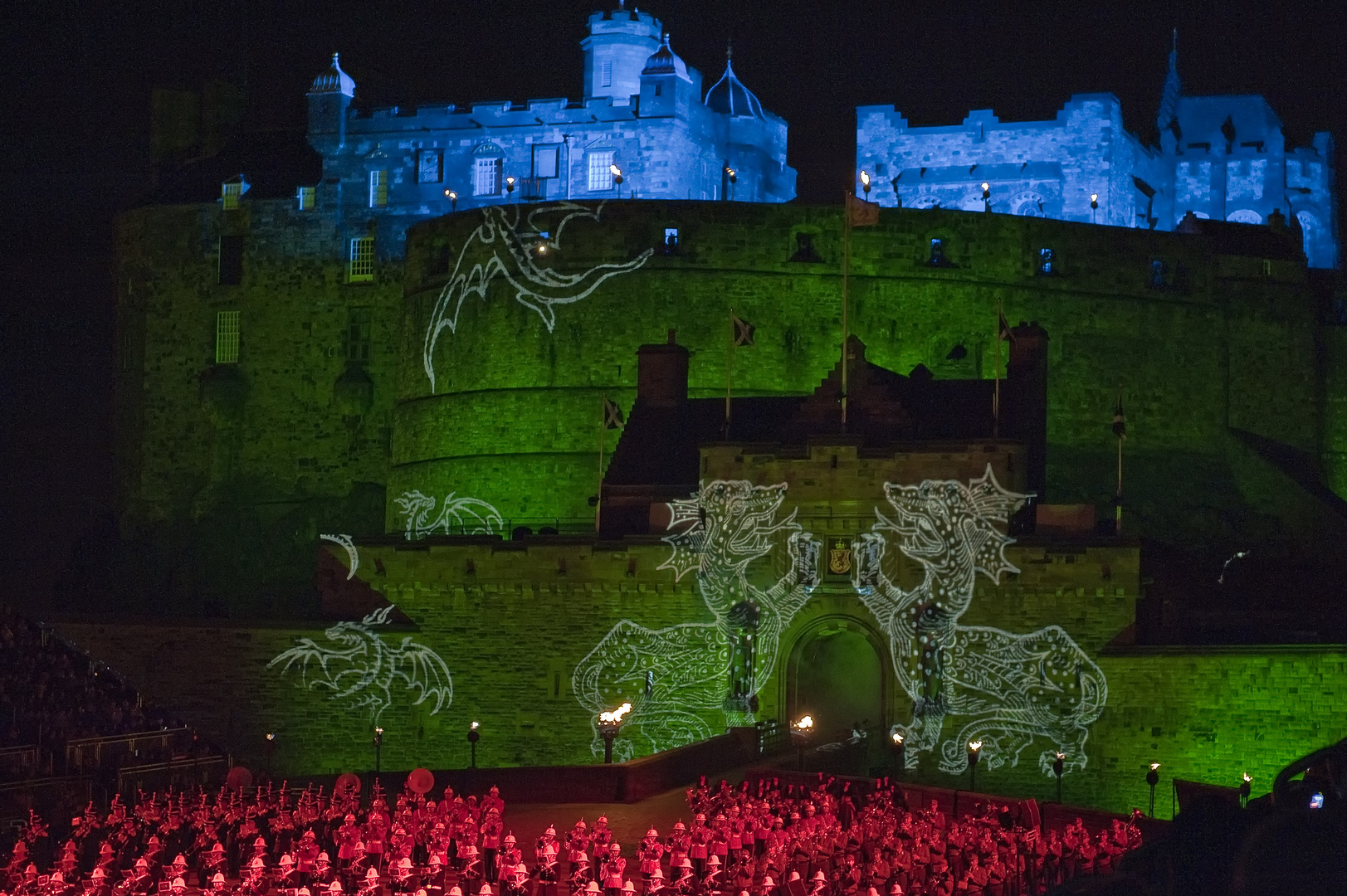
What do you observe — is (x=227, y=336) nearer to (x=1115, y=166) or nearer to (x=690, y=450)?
(x=690, y=450)

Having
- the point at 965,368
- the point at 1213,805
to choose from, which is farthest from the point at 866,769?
the point at 1213,805

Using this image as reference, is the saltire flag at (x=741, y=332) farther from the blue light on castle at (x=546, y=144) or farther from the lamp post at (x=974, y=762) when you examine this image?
the blue light on castle at (x=546, y=144)

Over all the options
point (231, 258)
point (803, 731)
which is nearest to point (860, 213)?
point (803, 731)

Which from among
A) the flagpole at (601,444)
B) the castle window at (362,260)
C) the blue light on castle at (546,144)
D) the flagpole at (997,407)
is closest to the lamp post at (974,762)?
the flagpole at (997,407)

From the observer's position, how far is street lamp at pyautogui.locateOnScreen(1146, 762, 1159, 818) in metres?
33.4

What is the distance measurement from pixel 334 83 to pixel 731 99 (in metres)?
10.9

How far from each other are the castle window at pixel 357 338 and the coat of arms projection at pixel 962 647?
21.0 m

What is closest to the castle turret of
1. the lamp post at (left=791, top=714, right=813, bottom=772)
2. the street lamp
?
the lamp post at (left=791, top=714, right=813, bottom=772)

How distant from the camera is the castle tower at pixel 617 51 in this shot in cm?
5819

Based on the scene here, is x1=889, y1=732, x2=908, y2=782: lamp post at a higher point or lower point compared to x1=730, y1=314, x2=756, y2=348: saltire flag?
lower

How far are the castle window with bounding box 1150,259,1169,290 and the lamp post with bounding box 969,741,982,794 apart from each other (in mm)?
17474

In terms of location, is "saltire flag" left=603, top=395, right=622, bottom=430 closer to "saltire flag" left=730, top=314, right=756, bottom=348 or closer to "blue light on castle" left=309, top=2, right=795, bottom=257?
"saltire flag" left=730, top=314, right=756, bottom=348

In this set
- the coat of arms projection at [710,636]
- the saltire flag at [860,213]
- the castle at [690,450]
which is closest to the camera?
the castle at [690,450]

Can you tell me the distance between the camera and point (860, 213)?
44.3 metres
